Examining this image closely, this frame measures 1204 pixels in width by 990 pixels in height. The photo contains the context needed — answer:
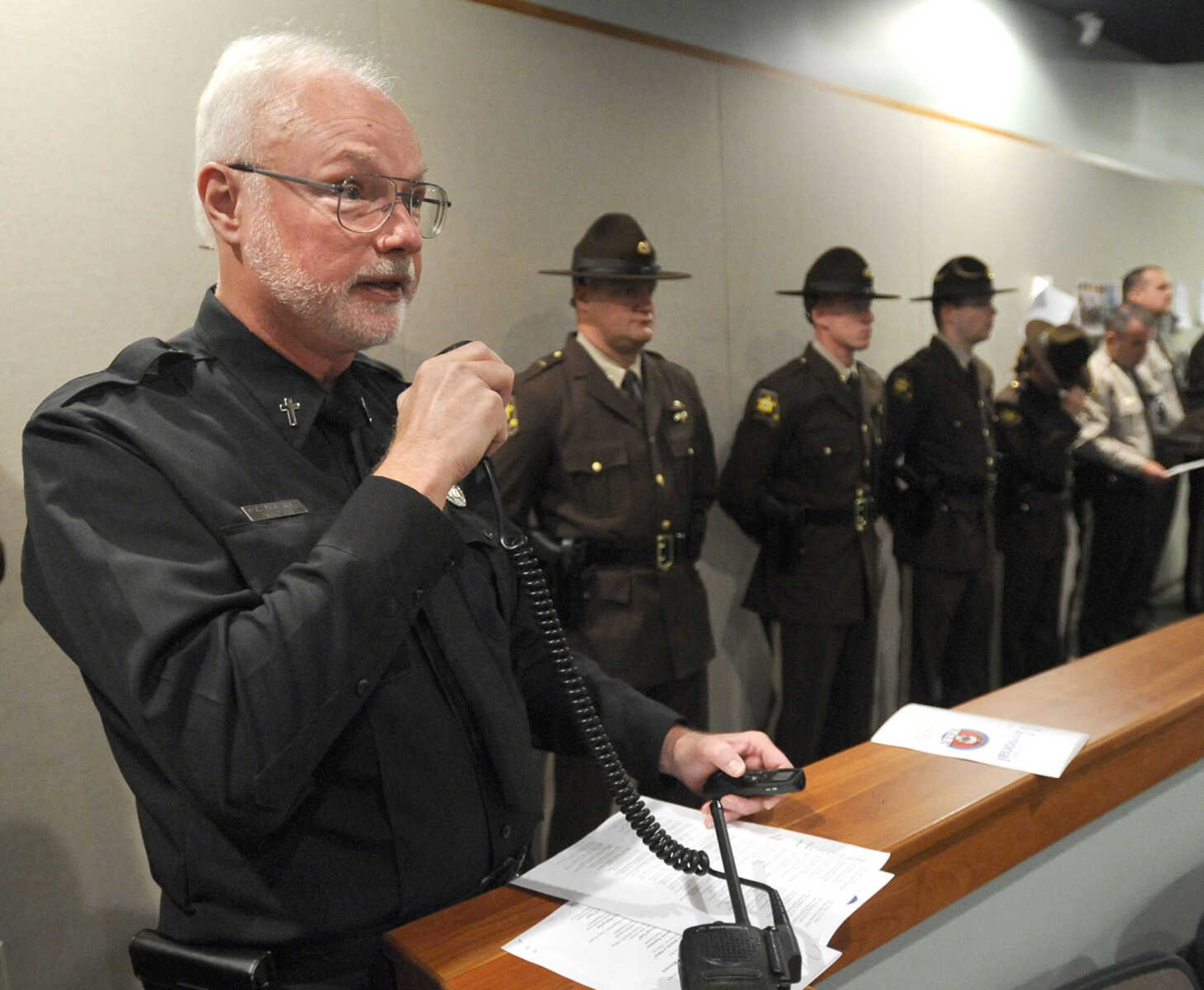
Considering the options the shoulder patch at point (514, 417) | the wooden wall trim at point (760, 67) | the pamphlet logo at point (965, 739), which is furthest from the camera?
the wooden wall trim at point (760, 67)

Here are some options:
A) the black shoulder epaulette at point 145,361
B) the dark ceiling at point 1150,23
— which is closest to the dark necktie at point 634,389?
the black shoulder epaulette at point 145,361

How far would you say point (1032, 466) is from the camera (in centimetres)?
436

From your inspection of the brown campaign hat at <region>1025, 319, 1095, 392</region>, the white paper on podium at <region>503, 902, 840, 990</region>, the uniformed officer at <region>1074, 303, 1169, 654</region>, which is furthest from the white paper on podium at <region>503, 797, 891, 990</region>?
the uniformed officer at <region>1074, 303, 1169, 654</region>

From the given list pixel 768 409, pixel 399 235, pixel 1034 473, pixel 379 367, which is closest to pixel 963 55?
pixel 1034 473

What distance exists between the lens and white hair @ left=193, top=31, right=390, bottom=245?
1.13 meters

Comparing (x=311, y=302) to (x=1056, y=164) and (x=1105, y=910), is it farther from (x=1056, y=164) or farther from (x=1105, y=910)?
(x=1056, y=164)

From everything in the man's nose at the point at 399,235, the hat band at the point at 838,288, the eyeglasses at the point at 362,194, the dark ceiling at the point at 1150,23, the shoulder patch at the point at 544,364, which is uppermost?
the dark ceiling at the point at 1150,23

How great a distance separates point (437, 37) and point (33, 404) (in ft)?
4.91

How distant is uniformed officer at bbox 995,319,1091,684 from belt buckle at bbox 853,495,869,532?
1.06 meters

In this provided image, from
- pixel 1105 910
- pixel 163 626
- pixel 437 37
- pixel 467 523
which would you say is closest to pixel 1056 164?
pixel 437 37

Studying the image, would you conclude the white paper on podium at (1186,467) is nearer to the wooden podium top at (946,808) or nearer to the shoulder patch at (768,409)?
the shoulder patch at (768,409)

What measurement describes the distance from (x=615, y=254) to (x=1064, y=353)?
238 centimetres

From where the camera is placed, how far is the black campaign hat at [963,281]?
4121 millimetres

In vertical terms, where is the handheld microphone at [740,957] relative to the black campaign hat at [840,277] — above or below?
below
